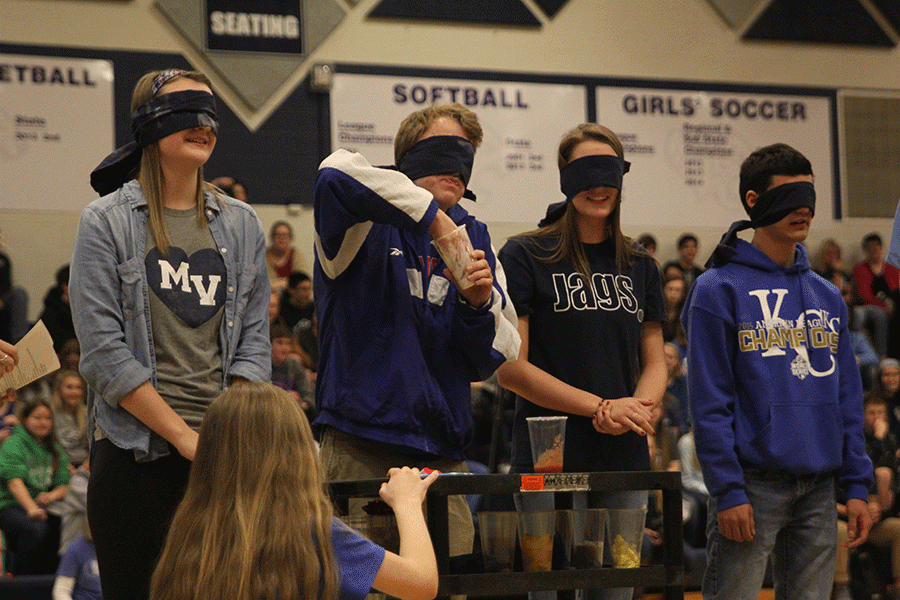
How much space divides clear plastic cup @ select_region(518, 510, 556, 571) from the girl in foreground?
1.65ft

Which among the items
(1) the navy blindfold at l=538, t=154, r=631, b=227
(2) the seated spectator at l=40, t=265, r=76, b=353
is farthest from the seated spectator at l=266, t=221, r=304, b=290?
(1) the navy blindfold at l=538, t=154, r=631, b=227

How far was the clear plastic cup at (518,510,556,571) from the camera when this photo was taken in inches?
99.1

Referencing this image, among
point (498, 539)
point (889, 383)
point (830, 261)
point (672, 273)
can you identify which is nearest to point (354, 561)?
point (498, 539)

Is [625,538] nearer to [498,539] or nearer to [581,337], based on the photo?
[498,539]

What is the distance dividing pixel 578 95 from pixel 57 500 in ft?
24.4

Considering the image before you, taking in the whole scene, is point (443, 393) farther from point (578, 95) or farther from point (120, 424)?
point (578, 95)

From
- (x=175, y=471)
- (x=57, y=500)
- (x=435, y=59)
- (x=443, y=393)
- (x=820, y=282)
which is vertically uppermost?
(x=435, y=59)

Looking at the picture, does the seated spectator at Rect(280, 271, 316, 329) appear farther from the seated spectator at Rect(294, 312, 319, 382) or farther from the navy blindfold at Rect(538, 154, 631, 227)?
the navy blindfold at Rect(538, 154, 631, 227)

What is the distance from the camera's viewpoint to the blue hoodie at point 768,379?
120 inches

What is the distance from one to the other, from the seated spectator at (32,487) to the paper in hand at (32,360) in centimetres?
418

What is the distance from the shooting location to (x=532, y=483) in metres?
2.50

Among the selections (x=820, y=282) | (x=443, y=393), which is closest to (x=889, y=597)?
(x=820, y=282)

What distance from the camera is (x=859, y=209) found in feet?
40.6

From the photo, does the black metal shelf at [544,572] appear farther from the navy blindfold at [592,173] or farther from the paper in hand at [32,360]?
the navy blindfold at [592,173]
